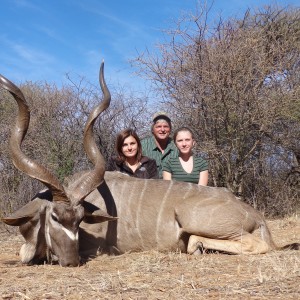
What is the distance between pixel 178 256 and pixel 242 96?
384 centimetres

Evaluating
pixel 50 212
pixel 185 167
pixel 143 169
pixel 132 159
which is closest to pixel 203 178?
pixel 185 167

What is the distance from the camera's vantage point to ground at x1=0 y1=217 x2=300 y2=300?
2.23 metres

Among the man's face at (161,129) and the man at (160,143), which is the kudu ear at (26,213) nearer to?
the man at (160,143)

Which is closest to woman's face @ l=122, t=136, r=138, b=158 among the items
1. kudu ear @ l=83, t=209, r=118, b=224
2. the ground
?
kudu ear @ l=83, t=209, r=118, b=224

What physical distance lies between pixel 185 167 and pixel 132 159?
471mm

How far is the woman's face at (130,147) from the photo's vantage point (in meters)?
4.32

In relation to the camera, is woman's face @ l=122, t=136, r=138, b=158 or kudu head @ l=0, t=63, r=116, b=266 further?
woman's face @ l=122, t=136, r=138, b=158

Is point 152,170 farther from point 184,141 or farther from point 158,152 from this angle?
point 158,152

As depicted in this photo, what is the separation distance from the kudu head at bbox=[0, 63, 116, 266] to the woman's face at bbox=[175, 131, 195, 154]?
980 mm

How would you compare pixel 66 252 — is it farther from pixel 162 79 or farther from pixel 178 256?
pixel 162 79

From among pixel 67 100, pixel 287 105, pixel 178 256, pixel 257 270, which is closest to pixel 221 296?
pixel 257 270

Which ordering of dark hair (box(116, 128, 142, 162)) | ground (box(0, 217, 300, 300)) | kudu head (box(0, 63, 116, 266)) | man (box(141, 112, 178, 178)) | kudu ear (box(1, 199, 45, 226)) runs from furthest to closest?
1. man (box(141, 112, 178, 178))
2. dark hair (box(116, 128, 142, 162))
3. kudu ear (box(1, 199, 45, 226))
4. kudu head (box(0, 63, 116, 266))
5. ground (box(0, 217, 300, 300))

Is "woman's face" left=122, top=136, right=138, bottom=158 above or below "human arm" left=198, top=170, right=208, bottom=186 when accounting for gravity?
above

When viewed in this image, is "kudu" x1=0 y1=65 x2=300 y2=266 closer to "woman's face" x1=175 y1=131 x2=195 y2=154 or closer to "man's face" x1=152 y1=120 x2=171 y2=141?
"woman's face" x1=175 y1=131 x2=195 y2=154
